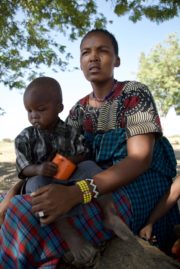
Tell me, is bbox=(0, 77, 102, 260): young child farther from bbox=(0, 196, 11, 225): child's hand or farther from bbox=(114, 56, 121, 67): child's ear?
bbox=(114, 56, 121, 67): child's ear

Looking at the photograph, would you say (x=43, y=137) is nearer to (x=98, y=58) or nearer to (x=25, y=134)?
(x=25, y=134)

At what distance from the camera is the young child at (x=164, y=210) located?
207 centimetres

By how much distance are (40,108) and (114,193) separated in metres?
0.72

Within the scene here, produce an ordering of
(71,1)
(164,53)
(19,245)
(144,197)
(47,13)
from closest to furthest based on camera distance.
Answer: (19,245) < (144,197) < (71,1) < (47,13) < (164,53)

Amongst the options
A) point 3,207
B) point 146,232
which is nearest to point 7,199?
point 3,207

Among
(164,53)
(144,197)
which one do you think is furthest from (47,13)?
(164,53)

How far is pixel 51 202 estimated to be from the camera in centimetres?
167

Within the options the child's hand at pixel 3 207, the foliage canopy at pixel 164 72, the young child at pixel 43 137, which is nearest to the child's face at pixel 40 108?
the young child at pixel 43 137

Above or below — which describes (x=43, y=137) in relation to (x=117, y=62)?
below

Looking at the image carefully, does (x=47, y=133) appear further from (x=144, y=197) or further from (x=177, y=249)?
(x=177, y=249)

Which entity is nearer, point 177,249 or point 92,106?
point 177,249

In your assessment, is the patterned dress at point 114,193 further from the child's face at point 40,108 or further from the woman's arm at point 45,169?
the child's face at point 40,108

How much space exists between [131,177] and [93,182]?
0.23 meters

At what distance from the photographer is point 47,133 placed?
2.27 m
